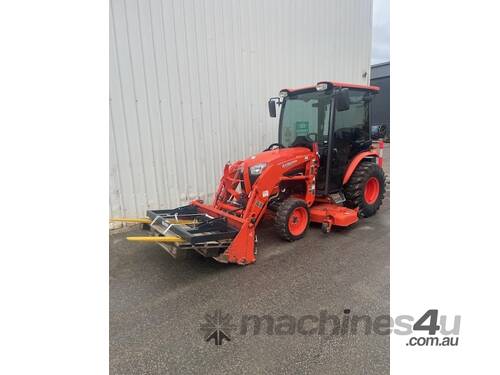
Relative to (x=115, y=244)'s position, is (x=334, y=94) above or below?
above

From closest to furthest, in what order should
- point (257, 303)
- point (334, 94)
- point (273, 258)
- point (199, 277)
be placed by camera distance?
point (257, 303) → point (199, 277) → point (273, 258) → point (334, 94)

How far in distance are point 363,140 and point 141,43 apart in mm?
3804

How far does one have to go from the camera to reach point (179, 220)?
3.89 m

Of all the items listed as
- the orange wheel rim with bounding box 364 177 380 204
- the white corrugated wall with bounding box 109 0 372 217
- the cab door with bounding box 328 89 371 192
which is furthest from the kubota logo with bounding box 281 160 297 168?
the white corrugated wall with bounding box 109 0 372 217

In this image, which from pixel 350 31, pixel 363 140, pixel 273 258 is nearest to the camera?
pixel 273 258

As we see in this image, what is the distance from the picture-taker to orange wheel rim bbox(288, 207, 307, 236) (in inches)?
164

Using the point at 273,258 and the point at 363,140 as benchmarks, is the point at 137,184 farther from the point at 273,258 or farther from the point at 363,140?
the point at 363,140

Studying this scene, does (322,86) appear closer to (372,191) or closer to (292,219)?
(292,219)

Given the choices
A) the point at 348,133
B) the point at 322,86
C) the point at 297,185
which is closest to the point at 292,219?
the point at 297,185

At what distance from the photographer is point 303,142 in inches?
185

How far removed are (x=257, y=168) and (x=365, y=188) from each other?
2096 millimetres

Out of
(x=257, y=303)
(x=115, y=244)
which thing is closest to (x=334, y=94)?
(x=257, y=303)

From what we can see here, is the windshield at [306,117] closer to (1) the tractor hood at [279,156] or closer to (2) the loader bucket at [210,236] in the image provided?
(1) the tractor hood at [279,156]

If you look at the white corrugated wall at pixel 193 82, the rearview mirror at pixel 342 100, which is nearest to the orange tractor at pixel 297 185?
the rearview mirror at pixel 342 100
